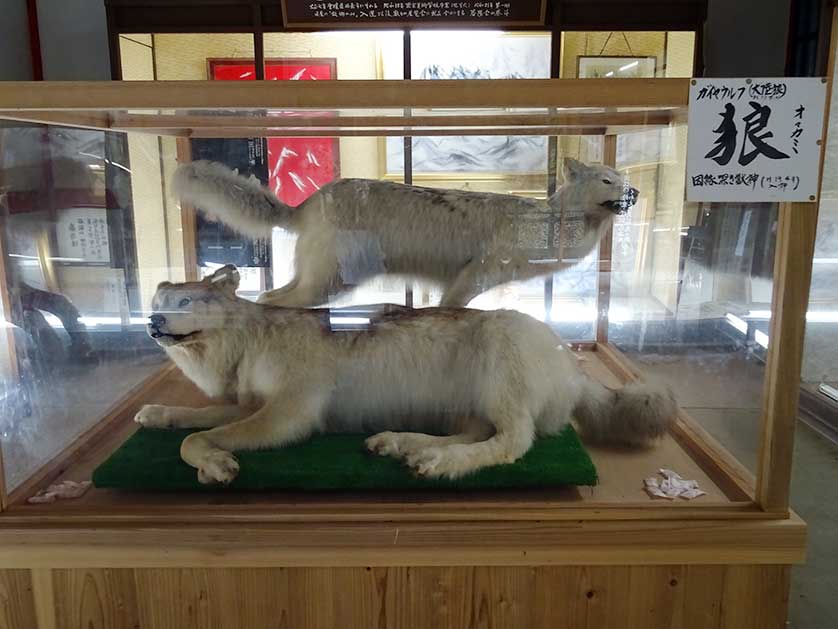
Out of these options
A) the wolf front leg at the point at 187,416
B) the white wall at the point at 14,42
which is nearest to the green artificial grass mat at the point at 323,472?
the wolf front leg at the point at 187,416

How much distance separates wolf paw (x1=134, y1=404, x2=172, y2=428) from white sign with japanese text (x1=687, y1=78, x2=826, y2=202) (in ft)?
3.63

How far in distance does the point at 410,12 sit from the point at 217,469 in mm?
2428

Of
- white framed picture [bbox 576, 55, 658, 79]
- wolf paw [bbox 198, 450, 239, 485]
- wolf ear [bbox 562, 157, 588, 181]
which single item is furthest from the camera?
white framed picture [bbox 576, 55, 658, 79]

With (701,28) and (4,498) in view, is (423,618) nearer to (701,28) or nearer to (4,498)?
(4,498)

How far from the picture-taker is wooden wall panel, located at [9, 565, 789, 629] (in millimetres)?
1154

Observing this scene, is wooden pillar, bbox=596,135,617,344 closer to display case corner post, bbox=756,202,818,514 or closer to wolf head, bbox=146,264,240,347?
display case corner post, bbox=756,202,818,514

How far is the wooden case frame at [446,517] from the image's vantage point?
3.53ft

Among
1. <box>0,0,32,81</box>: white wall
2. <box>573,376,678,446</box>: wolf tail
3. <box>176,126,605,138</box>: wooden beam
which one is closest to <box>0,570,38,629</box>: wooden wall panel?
<box>176,126,605,138</box>: wooden beam

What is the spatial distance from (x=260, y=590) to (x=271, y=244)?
67 centimetres

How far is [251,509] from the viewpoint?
3.88 feet

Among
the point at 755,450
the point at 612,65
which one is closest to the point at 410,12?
the point at 612,65

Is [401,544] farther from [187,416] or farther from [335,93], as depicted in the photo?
[335,93]

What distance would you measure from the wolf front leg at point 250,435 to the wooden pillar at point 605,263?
2.27 feet

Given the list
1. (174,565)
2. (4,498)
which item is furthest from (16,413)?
(174,565)
